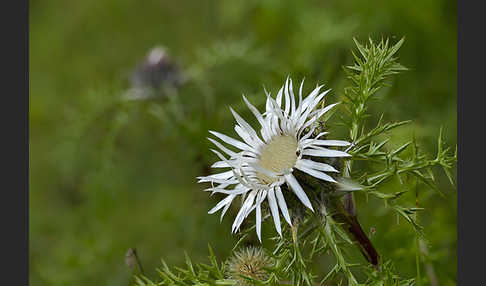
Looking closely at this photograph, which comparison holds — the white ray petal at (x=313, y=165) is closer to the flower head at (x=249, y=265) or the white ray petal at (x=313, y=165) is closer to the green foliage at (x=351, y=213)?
the green foliage at (x=351, y=213)

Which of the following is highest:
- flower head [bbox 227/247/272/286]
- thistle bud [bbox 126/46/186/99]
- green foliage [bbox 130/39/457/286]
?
thistle bud [bbox 126/46/186/99]

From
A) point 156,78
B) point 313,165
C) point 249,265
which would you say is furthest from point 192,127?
point 313,165

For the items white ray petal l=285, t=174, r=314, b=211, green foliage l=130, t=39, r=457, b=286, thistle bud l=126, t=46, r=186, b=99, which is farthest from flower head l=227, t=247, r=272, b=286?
thistle bud l=126, t=46, r=186, b=99

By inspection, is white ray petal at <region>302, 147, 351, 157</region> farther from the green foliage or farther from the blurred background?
the blurred background

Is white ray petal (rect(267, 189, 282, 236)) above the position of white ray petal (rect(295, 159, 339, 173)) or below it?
below

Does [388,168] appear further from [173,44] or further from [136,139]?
[173,44]

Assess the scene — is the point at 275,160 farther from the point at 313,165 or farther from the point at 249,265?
the point at 249,265

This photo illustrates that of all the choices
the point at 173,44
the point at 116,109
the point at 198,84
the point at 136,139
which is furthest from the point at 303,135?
the point at 173,44
